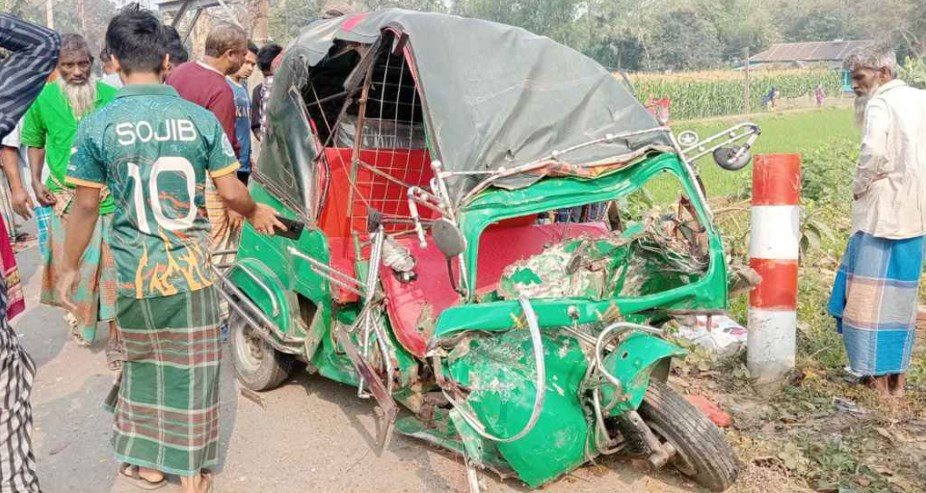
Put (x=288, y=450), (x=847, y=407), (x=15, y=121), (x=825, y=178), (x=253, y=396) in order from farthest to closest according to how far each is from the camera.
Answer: (x=825, y=178) → (x=253, y=396) → (x=847, y=407) → (x=288, y=450) → (x=15, y=121)

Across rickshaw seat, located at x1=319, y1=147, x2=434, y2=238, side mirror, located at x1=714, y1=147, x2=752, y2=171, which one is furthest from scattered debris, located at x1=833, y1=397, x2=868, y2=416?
rickshaw seat, located at x1=319, y1=147, x2=434, y2=238

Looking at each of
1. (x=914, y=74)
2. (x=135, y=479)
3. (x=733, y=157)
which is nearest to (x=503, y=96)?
(x=733, y=157)

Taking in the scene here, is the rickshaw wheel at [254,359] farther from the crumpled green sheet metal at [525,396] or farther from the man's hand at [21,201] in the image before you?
the crumpled green sheet metal at [525,396]

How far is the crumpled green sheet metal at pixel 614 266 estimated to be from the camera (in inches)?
144

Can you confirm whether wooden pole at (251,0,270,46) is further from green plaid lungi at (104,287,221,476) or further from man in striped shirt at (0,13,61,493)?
man in striped shirt at (0,13,61,493)

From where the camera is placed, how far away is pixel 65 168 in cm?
532

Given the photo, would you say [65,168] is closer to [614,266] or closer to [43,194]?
[43,194]

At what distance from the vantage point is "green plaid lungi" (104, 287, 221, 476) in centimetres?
344

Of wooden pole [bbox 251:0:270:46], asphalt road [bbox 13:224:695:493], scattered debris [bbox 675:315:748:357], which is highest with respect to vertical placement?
wooden pole [bbox 251:0:270:46]

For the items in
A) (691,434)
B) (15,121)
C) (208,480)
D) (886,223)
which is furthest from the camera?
(886,223)

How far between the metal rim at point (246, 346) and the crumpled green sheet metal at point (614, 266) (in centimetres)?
217

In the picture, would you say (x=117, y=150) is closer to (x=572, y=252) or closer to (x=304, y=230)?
(x=304, y=230)

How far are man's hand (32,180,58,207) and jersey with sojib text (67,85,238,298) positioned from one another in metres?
2.38

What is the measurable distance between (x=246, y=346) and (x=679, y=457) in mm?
2908
